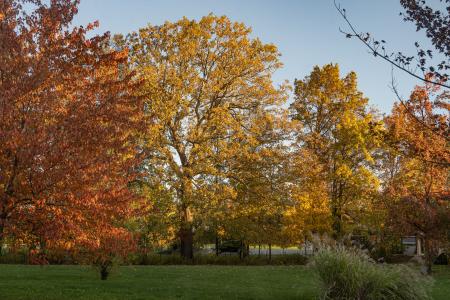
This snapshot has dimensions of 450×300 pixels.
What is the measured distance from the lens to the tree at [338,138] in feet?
94.3

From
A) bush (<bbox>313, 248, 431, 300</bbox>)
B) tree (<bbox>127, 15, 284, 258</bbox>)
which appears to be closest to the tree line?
tree (<bbox>127, 15, 284, 258</bbox>)

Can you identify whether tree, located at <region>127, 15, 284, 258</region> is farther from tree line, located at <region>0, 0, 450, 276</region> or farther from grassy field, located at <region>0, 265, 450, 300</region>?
grassy field, located at <region>0, 265, 450, 300</region>

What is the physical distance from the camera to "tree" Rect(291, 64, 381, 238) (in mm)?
28750

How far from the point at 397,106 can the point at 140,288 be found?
16.8 metres

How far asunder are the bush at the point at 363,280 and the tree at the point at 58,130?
5.13 m

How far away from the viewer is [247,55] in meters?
29.0

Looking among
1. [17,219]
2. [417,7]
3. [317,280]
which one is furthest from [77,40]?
[317,280]

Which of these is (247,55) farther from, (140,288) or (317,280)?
(317,280)

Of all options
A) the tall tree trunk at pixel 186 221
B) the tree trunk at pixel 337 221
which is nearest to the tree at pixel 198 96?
the tall tree trunk at pixel 186 221

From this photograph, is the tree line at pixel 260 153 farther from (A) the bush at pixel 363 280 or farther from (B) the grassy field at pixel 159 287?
(A) the bush at pixel 363 280

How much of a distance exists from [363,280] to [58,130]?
7.55 metres

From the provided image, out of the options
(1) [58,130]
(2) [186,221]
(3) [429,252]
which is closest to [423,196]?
(3) [429,252]

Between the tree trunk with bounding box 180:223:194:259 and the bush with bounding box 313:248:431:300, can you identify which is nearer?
the bush with bounding box 313:248:431:300

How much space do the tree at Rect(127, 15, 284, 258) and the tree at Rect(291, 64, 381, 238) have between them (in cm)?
322
